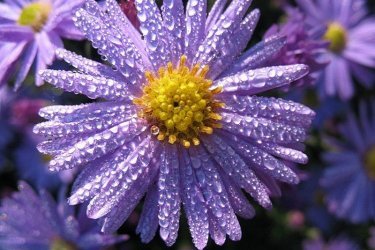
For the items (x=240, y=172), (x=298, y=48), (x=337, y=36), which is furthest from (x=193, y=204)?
(x=337, y=36)

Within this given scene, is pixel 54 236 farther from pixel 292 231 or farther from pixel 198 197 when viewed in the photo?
pixel 292 231

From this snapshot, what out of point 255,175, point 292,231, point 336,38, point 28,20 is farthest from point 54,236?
point 336,38

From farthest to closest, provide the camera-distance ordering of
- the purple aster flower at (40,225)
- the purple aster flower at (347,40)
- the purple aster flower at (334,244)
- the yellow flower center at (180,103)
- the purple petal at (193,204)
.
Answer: the purple aster flower at (334,244)
the purple aster flower at (347,40)
the purple aster flower at (40,225)
the yellow flower center at (180,103)
the purple petal at (193,204)

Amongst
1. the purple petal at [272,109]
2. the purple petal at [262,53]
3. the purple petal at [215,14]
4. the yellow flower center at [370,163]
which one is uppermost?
the purple petal at [215,14]

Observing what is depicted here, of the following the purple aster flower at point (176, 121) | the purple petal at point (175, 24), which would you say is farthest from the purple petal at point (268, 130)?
the purple petal at point (175, 24)

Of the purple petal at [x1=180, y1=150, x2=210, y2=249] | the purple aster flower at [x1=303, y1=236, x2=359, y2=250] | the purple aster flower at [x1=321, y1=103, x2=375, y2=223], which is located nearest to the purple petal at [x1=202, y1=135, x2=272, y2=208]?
the purple petal at [x1=180, y1=150, x2=210, y2=249]

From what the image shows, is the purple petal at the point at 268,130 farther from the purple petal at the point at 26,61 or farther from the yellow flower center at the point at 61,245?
the yellow flower center at the point at 61,245
